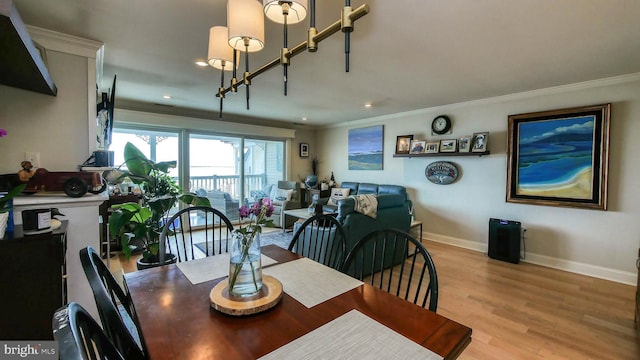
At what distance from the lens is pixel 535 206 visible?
12.3ft

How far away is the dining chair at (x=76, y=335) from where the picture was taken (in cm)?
48

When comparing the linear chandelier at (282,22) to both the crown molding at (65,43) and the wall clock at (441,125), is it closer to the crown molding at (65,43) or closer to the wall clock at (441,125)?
the crown molding at (65,43)

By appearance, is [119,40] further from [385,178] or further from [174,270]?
[385,178]

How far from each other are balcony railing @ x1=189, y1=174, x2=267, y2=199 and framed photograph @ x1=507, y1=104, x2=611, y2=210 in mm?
4905

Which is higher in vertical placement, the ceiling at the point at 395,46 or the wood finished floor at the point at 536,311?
the ceiling at the point at 395,46

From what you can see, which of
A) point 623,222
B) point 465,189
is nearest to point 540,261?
point 623,222

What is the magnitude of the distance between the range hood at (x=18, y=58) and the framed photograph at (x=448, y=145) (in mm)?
4732

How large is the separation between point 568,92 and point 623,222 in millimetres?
1670

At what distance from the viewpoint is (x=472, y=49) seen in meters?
2.45

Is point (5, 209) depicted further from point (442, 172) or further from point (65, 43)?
point (442, 172)

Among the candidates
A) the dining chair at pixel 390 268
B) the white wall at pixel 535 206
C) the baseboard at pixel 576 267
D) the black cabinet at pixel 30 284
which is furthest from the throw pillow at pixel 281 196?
the black cabinet at pixel 30 284

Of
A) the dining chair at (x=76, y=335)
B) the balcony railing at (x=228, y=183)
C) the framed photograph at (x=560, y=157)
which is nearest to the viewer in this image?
the dining chair at (x=76, y=335)

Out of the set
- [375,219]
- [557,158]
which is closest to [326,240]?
[375,219]

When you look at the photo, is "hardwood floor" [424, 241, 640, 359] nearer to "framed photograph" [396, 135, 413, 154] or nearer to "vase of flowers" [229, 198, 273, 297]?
"vase of flowers" [229, 198, 273, 297]
